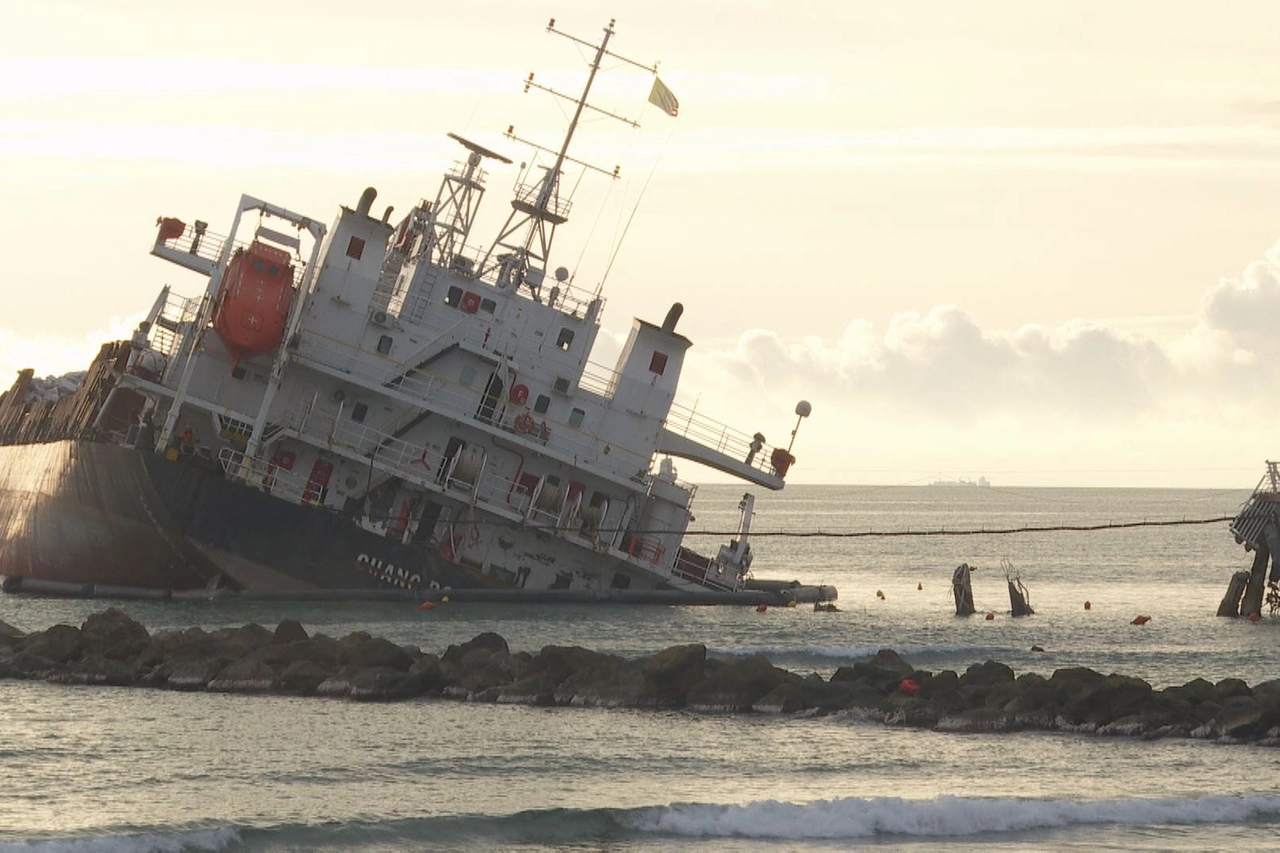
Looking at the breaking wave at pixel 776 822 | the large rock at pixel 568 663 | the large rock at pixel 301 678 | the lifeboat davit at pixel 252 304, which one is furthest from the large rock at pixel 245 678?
the lifeboat davit at pixel 252 304

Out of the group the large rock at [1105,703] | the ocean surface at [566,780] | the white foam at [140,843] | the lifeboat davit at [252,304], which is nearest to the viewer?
the white foam at [140,843]

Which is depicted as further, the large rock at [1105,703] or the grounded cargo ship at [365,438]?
the grounded cargo ship at [365,438]

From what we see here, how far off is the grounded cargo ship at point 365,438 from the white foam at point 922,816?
65.1 feet

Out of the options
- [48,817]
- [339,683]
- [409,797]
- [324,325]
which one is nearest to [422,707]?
[339,683]

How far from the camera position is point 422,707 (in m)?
27.8

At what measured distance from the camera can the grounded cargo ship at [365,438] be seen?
39031 millimetres

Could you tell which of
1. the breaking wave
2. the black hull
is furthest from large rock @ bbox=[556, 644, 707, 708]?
the black hull

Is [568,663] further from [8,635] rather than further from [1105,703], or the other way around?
[8,635]

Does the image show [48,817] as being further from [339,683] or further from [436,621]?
[436,621]

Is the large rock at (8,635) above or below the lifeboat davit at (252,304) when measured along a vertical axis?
below

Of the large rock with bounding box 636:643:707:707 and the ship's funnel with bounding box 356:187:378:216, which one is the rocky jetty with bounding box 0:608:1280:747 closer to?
the large rock with bounding box 636:643:707:707

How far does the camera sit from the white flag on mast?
1734 inches

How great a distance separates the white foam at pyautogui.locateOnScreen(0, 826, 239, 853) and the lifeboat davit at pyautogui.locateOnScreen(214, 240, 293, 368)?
19986mm

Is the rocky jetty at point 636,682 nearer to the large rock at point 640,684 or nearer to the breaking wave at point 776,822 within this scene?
the large rock at point 640,684
